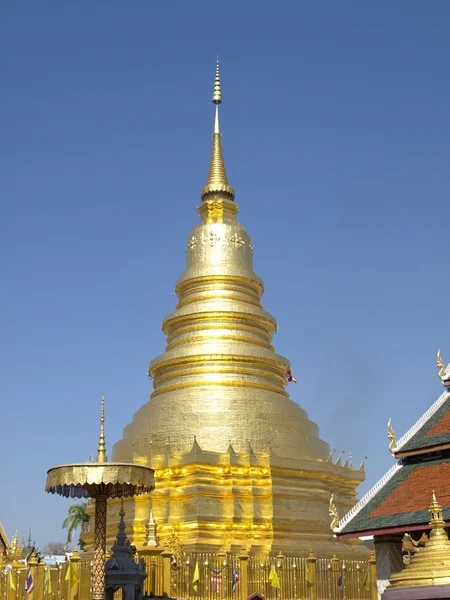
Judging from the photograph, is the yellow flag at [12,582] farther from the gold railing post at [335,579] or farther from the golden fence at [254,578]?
the gold railing post at [335,579]

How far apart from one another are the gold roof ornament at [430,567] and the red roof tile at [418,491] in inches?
150

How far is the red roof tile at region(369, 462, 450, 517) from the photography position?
51.4 feet

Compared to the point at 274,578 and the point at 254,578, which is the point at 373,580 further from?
the point at 254,578

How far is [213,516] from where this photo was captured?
82.4 ft

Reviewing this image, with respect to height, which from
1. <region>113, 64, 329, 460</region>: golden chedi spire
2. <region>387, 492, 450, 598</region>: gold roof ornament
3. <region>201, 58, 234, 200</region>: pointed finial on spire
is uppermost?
<region>201, 58, 234, 200</region>: pointed finial on spire

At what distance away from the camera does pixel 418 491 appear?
1617cm

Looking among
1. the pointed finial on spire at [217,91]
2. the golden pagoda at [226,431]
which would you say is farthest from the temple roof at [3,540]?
the pointed finial on spire at [217,91]

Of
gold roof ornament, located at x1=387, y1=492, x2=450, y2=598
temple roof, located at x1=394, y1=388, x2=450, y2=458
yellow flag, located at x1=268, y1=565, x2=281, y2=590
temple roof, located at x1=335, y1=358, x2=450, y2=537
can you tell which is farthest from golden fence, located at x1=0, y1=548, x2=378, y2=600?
gold roof ornament, located at x1=387, y1=492, x2=450, y2=598

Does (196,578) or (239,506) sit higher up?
(239,506)

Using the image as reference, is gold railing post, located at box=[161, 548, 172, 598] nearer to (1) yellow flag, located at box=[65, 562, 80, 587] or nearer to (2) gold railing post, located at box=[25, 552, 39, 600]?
(1) yellow flag, located at box=[65, 562, 80, 587]

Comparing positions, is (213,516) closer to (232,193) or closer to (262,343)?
(262,343)

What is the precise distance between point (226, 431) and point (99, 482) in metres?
13.5

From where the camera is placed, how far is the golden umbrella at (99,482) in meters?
13.5

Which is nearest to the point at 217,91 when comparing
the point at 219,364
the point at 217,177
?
the point at 217,177
